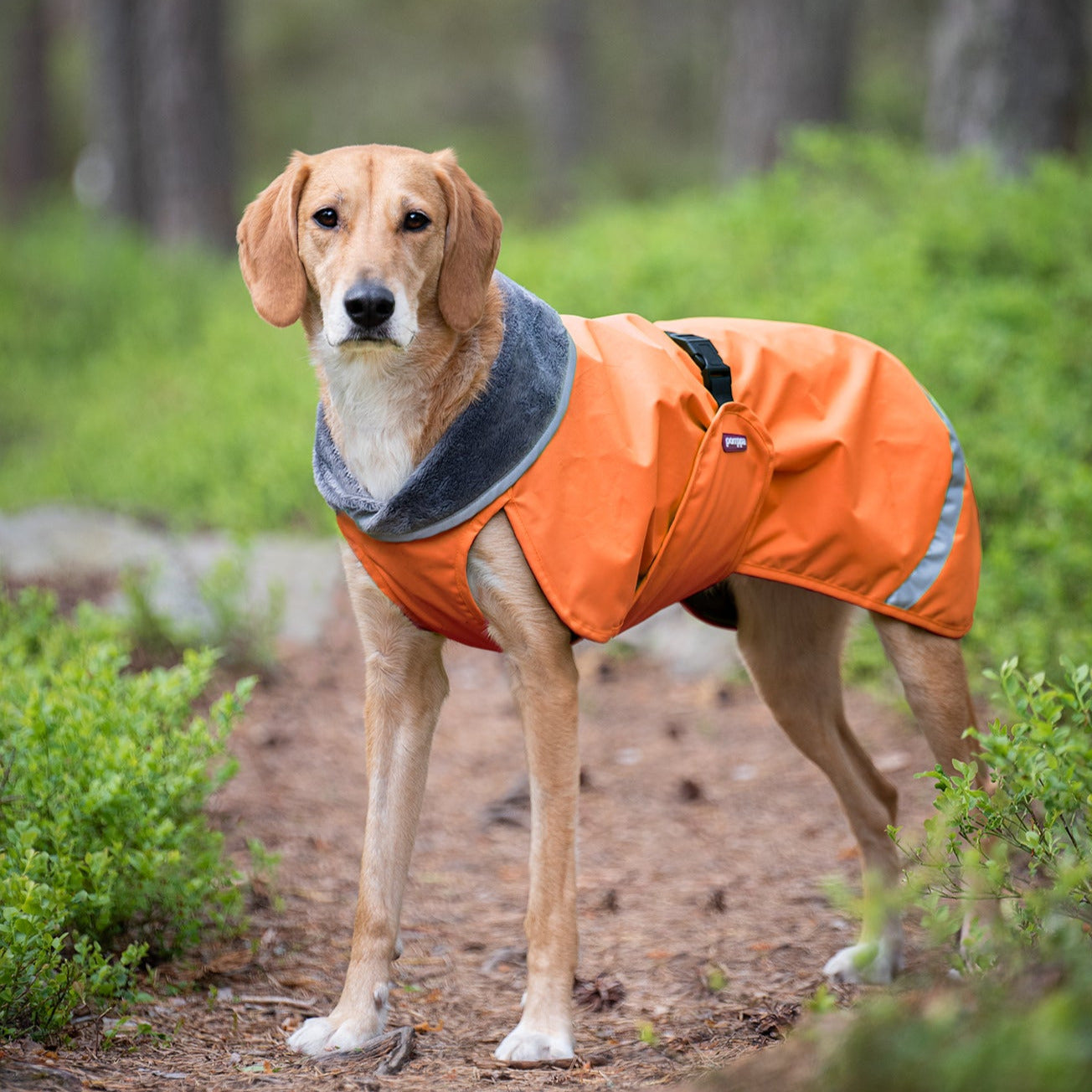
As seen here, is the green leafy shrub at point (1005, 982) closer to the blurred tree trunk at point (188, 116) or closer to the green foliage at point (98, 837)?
the green foliage at point (98, 837)

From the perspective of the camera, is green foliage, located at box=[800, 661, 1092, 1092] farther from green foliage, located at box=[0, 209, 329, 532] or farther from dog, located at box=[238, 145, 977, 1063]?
green foliage, located at box=[0, 209, 329, 532]

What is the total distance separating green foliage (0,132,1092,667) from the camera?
18.7 ft

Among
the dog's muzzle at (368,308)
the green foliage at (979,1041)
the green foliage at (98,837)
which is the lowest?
the green foliage at (98,837)

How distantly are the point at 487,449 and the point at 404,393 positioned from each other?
1.07ft

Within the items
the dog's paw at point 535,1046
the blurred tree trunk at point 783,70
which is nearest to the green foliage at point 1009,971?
the dog's paw at point 535,1046

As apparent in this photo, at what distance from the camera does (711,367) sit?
340 cm

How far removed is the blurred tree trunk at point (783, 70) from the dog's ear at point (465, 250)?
8952mm

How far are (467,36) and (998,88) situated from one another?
63.0ft

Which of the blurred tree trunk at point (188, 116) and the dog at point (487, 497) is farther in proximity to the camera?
the blurred tree trunk at point (188, 116)

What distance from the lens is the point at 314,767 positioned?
5250 mm

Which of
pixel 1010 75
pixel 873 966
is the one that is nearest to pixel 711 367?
pixel 873 966

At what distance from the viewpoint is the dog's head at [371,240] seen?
314 cm

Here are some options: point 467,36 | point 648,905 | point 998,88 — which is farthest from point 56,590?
point 467,36

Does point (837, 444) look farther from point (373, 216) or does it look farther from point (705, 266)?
point (705, 266)
